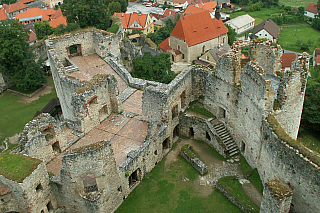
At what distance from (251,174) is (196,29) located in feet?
141

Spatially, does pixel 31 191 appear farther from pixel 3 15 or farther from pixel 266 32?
pixel 3 15

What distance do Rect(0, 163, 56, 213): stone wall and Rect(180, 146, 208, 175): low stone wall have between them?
905 centimetres

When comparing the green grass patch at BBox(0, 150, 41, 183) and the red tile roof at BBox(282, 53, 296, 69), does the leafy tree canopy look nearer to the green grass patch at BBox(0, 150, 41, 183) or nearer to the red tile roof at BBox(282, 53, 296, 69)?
the green grass patch at BBox(0, 150, 41, 183)

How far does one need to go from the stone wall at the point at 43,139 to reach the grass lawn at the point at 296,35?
60343 millimetres

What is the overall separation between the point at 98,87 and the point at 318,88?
2160 centimetres

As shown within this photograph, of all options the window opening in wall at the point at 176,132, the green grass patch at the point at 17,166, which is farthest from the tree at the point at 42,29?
the green grass patch at the point at 17,166

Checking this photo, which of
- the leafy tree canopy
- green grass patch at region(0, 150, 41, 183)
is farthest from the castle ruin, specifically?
the leafy tree canopy

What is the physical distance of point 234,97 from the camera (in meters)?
21.8

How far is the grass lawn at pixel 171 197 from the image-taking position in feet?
62.1

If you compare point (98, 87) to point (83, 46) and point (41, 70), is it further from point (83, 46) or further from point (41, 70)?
point (41, 70)

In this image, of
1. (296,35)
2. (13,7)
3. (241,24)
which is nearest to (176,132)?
(241,24)

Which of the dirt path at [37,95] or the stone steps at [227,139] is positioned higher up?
the stone steps at [227,139]

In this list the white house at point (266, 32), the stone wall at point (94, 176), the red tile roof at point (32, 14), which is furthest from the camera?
the red tile roof at point (32, 14)

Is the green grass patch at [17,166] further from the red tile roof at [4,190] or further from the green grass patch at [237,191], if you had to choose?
the green grass patch at [237,191]
